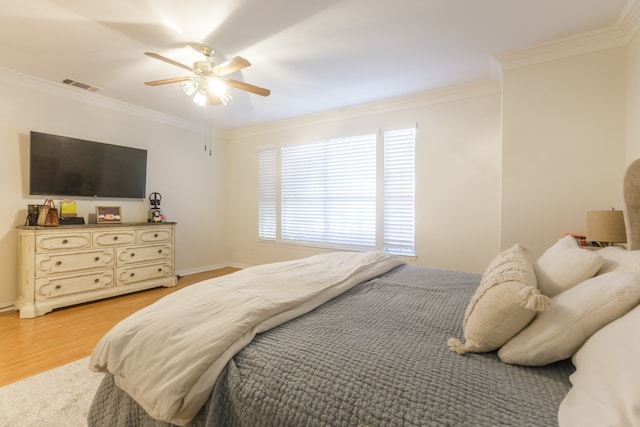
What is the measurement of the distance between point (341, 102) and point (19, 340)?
427cm

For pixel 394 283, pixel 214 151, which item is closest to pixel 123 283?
pixel 214 151

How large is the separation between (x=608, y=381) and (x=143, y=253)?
4.61 metres

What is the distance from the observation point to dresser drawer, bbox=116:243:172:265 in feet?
12.6

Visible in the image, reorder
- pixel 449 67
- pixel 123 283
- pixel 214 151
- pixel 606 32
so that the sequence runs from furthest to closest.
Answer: pixel 214 151
pixel 123 283
pixel 449 67
pixel 606 32

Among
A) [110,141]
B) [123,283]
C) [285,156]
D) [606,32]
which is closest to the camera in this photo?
[606,32]

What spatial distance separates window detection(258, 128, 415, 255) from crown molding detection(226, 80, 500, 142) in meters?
0.34

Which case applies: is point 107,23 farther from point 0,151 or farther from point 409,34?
point 409,34

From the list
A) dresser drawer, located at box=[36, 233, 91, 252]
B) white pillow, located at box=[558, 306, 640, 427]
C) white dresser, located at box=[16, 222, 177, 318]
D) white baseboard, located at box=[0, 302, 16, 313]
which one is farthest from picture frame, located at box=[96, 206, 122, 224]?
white pillow, located at box=[558, 306, 640, 427]

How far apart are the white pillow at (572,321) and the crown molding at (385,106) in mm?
3122

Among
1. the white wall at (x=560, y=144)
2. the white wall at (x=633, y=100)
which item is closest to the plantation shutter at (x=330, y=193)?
the white wall at (x=560, y=144)

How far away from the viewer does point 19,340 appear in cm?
260

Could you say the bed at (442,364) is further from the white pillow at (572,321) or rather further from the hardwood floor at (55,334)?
the hardwood floor at (55,334)

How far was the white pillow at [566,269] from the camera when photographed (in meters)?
1.23

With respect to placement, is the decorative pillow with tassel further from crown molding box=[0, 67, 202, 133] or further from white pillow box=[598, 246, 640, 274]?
crown molding box=[0, 67, 202, 133]
